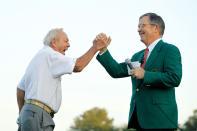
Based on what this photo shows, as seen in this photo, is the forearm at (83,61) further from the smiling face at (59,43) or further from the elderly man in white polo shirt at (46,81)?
the smiling face at (59,43)

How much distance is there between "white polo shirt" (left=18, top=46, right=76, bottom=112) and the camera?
6.62 metres

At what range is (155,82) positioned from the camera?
6.65 metres

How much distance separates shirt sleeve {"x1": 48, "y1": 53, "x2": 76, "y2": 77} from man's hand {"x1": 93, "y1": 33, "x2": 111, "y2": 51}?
0.57 meters

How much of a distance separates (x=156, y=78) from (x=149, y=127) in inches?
23.1

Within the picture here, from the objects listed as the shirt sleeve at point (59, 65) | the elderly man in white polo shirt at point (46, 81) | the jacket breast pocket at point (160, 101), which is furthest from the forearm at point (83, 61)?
A: the jacket breast pocket at point (160, 101)

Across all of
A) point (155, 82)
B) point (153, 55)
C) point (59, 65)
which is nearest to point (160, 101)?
point (155, 82)

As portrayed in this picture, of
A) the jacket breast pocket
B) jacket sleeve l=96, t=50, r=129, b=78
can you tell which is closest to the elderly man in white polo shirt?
jacket sleeve l=96, t=50, r=129, b=78

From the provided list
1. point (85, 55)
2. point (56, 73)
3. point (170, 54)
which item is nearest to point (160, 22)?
point (170, 54)

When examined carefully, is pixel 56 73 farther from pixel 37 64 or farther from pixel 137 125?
pixel 137 125

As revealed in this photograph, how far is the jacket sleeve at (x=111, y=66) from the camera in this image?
730 cm

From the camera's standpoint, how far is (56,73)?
6.68 metres

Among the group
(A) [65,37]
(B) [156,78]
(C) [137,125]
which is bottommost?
(C) [137,125]

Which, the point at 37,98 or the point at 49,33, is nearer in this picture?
the point at 37,98

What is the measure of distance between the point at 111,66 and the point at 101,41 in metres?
0.35
